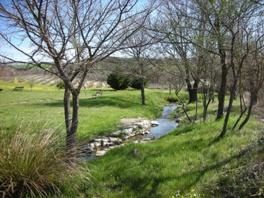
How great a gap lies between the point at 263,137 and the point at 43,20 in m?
4.86

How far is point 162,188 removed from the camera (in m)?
7.18

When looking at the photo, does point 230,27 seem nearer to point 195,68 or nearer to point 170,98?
point 195,68

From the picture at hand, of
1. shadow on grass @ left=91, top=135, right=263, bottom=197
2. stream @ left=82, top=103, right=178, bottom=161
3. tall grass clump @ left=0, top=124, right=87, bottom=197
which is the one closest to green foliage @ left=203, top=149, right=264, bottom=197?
shadow on grass @ left=91, top=135, right=263, bottom=197

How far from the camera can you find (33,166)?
623cm

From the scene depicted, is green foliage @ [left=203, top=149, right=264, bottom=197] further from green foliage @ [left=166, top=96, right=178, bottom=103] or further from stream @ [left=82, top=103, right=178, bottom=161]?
green foliage @ [left=166, top=96, right=178, bottom=103]

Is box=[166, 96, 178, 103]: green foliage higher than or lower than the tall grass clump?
lower

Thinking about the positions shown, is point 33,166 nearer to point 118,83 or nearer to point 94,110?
point 94,110

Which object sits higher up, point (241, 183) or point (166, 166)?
point (241, 183)

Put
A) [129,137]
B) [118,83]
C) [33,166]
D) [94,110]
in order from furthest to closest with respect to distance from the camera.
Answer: [118,83] → [94,110] → [129,137] → [33,166]

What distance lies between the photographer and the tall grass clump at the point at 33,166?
6156 mm

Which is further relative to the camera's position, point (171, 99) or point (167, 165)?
point (171, 99)

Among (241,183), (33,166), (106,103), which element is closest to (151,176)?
(241,183)

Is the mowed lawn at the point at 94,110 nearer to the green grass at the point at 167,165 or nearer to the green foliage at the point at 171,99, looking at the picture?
the green foliage at the point at 171,99

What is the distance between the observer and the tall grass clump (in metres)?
6.16
